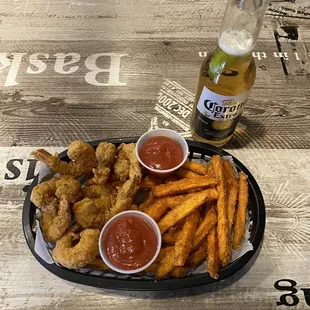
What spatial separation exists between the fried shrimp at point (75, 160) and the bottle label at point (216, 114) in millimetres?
504

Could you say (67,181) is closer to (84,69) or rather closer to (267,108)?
(84,69)

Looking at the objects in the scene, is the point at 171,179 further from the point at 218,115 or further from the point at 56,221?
the point at 56,221

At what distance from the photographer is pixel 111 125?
6.54 feet

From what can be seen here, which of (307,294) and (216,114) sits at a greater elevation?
(216,114)

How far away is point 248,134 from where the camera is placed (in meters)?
1.97

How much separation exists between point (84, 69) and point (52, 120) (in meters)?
0.39

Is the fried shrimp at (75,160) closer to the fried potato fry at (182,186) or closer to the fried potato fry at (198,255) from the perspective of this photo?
the fried potato fry at (182,186)

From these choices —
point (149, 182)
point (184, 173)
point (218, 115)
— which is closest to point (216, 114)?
point (218, 115)

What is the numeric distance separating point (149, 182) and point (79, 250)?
42 centimetres

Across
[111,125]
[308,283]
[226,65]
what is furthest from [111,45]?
[308,283]

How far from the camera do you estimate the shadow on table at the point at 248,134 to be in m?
1.93

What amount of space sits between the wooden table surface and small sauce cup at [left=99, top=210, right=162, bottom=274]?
230mm

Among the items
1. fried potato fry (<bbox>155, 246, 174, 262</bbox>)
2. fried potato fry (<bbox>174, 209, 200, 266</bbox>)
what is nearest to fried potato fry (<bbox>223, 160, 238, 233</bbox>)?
A: fried potato fry (<bbox>174, 209, 200, 266</bbox>)

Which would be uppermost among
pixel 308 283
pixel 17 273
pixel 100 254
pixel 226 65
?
pixel 226 65
